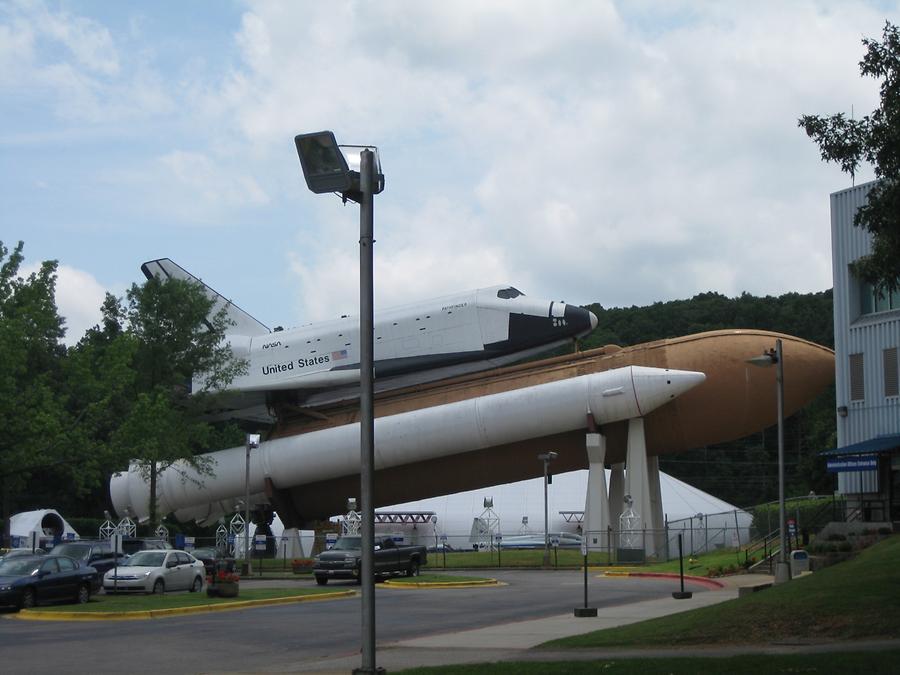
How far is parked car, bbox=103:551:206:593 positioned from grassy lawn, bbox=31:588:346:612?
303mm

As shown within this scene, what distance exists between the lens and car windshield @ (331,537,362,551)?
34.8 m

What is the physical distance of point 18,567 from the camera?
2553 centimetres

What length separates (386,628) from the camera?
2041 centimetres

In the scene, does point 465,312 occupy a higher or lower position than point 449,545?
higher

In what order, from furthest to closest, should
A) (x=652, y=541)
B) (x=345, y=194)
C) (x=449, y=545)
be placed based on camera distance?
(x=449, y=545) < (x=652, y=541) < (x=345, y=194)

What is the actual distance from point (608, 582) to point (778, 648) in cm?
1975

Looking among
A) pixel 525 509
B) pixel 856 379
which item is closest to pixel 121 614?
pixel 856 379

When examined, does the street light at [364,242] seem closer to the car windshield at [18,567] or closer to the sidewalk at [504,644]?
the sidewalk at [504,644]

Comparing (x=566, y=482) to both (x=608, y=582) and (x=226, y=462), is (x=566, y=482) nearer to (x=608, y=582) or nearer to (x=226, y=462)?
(x=226, y=462)

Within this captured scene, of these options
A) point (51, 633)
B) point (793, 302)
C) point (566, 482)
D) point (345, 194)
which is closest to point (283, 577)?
point (51, 633)

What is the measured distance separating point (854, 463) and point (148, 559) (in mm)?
22000

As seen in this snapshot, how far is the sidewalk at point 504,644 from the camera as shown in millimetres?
14734

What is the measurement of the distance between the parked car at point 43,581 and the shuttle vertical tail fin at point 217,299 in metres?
27.3

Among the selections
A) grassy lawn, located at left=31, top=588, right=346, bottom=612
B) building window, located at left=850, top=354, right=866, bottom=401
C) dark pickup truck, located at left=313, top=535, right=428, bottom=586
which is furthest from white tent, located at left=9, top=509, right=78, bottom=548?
building window, located at left=850, top=354, right=866, bottom=401
